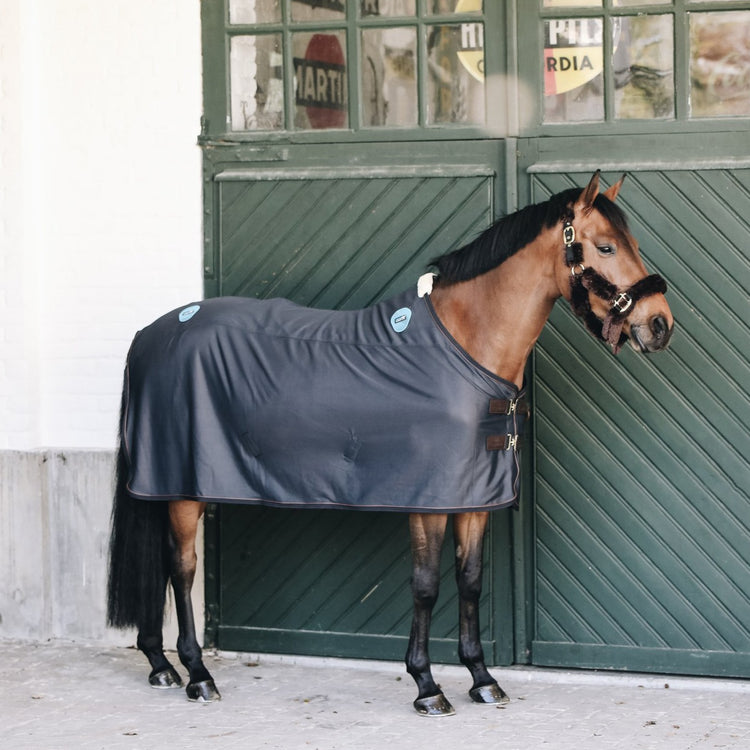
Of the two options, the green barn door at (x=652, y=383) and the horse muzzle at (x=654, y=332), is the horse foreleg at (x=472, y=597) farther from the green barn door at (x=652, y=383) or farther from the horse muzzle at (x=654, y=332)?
the horse muzzle at (x=654, y=332)

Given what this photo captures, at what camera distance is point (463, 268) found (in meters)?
4.80

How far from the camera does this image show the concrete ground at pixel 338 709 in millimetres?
4539

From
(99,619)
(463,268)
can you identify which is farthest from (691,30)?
(99,619)

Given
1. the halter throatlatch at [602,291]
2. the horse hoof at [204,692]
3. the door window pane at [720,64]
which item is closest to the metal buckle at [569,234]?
the halter throatlatch at [602,291]

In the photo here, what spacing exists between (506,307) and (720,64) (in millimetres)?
1613

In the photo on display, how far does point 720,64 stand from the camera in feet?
17.4

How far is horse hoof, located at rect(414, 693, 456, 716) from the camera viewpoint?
4.82 m

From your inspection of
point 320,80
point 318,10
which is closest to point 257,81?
point 320,80

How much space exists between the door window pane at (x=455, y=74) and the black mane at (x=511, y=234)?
955 mm

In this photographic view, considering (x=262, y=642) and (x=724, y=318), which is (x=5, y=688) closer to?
(x=262, y=642)

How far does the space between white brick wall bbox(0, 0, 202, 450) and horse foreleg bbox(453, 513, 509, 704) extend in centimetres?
183

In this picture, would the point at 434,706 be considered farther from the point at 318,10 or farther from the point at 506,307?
the point at 318,10

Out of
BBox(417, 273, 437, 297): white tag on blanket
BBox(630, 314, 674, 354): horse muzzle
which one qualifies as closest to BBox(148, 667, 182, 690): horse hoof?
BBox(417, 273, 437, 297): white tag on blanket

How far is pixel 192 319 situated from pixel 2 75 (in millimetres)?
1822
